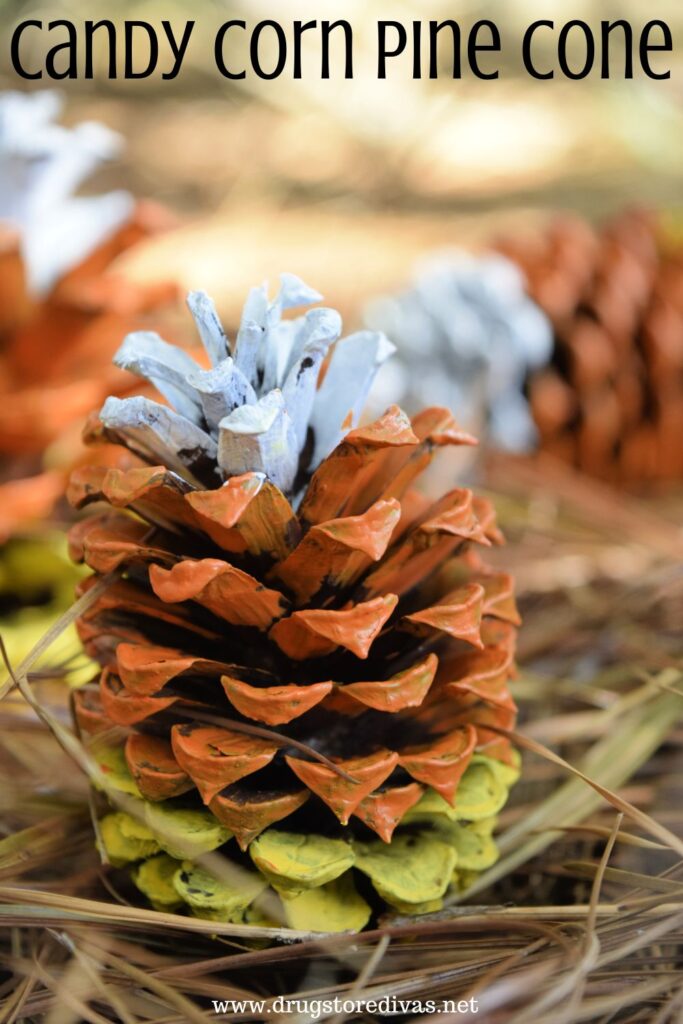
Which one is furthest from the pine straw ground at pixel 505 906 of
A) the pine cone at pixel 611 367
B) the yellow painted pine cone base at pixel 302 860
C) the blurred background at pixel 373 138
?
the blurred background at pixel 373 138

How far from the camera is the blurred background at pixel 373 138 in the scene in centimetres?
136

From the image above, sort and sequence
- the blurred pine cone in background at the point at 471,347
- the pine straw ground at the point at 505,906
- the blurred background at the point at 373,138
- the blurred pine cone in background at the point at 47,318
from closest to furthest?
the pine straw ground at the point at 505,906, the blurred pine cone in background at the point at 47,318, the blurred pine cone in background at the point at 471,347, the blurred background at the point at 373,138

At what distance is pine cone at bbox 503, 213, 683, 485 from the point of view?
0.83 meters

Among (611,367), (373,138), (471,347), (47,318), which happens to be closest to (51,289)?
(47,318)

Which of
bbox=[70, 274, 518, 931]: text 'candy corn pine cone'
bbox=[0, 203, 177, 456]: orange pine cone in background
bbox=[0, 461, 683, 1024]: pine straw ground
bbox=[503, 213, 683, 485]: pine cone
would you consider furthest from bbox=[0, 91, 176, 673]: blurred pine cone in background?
bbox=[503, 213, 683, 485]: pine cone

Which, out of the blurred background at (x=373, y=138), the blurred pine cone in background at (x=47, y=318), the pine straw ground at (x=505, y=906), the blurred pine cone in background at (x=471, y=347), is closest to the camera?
the pine straw ground at (x=505, y=906)

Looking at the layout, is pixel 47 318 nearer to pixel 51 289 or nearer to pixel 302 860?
pixel 51 289

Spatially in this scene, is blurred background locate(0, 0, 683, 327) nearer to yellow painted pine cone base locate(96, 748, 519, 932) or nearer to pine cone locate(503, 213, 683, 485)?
pine cone locate(503, 213, 683, 485)

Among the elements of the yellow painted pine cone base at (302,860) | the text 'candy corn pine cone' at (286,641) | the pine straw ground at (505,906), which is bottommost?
the pine straw ground at (505,906)

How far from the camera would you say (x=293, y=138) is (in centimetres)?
154

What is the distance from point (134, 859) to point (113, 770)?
0.04m

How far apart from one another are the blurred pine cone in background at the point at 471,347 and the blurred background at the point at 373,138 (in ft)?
1.33

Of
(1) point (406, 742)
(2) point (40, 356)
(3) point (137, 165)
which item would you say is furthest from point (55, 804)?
(3) point (137, 165)

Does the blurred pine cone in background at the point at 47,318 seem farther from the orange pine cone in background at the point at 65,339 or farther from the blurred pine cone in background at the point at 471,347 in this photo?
the blurred pine cone in background at the point at 471,347
